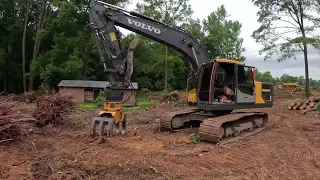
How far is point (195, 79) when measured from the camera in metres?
9.57

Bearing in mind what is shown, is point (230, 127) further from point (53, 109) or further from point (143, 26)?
point (53, 109)

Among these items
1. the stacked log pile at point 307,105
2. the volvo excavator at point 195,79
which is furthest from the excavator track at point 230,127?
the stacked log pile at point 307,105

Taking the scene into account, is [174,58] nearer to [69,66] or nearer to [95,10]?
[69,66]

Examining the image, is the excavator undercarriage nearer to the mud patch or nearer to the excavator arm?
the mud patch

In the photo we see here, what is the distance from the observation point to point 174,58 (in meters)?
35.3

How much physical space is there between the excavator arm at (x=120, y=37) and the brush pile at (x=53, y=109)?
2.28m

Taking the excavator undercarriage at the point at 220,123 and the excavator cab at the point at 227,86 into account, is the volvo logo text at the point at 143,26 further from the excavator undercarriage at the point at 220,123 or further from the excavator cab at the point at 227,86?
the excavator undercarriage at the point at 220,123

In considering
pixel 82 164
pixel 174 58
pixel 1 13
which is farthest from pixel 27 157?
pixel 1 13

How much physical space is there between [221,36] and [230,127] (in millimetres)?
38368

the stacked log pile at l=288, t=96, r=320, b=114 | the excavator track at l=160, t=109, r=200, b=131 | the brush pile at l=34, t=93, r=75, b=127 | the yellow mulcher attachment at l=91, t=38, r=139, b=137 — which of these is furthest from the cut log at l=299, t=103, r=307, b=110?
the brush pile at l=34, t=93, r=75, b=127

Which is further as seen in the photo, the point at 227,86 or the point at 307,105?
the point at 307,105

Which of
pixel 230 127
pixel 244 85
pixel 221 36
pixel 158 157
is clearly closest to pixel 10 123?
pixel 158 157

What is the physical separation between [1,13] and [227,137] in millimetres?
35739

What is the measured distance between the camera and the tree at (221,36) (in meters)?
44.8
